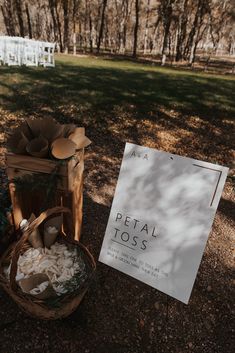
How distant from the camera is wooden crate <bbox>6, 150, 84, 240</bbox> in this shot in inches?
92.1

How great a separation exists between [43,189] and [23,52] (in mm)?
11443

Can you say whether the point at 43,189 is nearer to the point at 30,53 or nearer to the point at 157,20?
the point at 30,53

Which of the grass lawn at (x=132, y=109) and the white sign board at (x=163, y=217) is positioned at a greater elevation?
the white sign board at (x=163, y=217)

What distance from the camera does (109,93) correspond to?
8508 millimetres

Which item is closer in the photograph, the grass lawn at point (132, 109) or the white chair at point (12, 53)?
the grass lawn at point (132, 109)

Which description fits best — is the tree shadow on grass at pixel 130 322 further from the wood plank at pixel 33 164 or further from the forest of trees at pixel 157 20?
the forest of trees at pixel 157 20

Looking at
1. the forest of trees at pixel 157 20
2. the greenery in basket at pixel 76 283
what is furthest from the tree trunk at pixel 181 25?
the greenery in basket at pixel 76 283

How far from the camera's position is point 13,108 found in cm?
688

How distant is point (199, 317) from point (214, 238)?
1.11 m

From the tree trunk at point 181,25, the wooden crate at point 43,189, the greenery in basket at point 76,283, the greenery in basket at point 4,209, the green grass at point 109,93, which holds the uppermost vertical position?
the tree trunk at point 181,25

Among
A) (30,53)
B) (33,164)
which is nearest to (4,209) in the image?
(33,164)

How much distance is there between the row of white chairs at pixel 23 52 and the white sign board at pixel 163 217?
37.2ft

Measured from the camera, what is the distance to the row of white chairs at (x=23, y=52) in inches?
470

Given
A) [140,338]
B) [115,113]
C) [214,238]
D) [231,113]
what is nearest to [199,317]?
[140,338]
